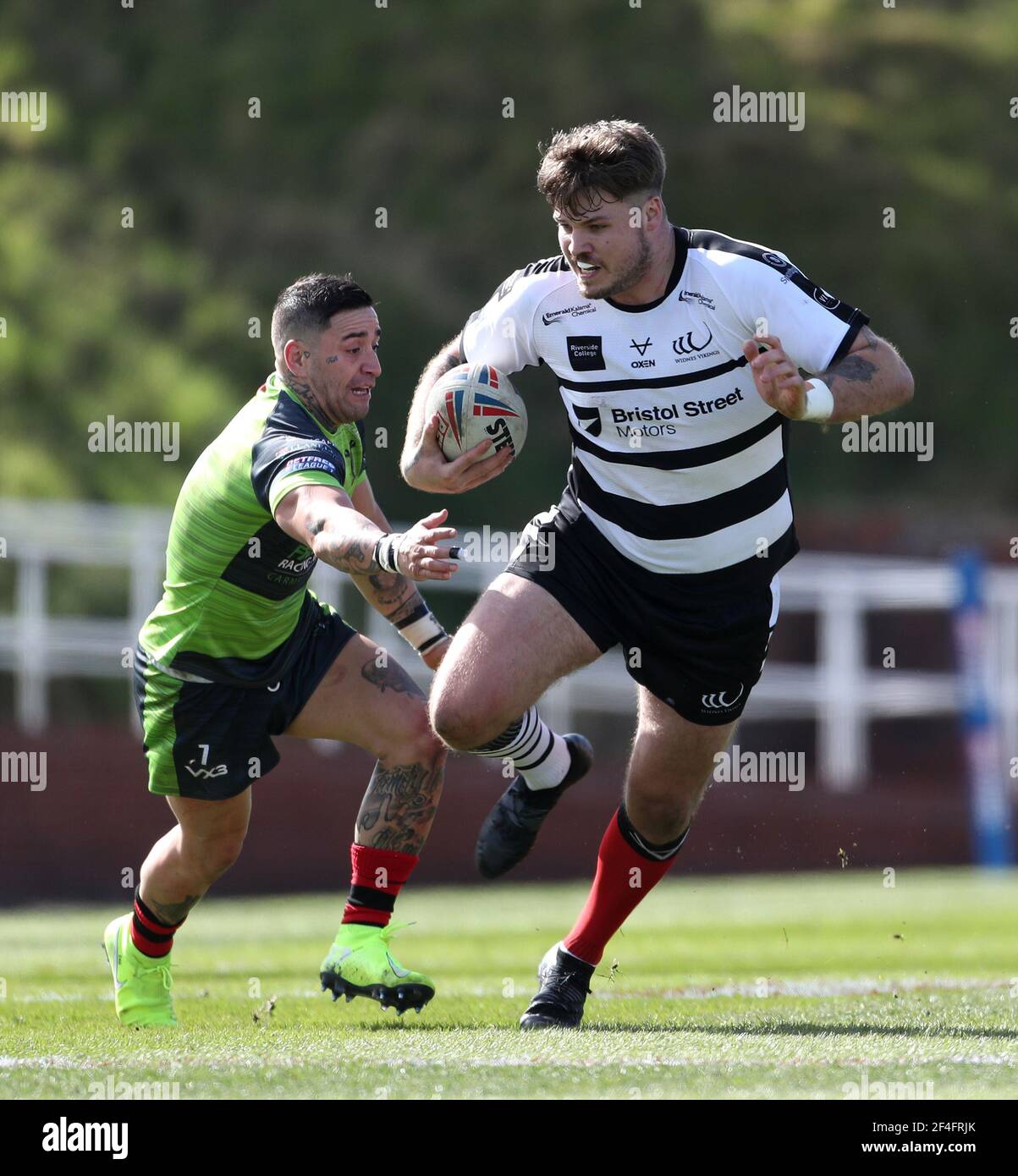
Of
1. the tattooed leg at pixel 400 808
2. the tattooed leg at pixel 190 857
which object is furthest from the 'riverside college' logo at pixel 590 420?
the tattooed leg at pixel 190 857

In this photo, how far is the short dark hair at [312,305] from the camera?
591cm

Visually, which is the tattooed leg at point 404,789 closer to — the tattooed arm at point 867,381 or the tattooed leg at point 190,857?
the tattooed leg at point 190,857

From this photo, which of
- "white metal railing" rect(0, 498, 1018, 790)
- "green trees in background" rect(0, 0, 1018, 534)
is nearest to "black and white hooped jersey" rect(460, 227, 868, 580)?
"white metal railing" rect(0, 498, 1018, 790)

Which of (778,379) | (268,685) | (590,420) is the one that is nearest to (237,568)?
(268,685)

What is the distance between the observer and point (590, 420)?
5.70m

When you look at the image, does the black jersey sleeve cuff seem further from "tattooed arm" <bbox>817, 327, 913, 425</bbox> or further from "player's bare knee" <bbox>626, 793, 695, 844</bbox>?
"player's bare knee" <bbox>626, 793, 695, 844</bbox>

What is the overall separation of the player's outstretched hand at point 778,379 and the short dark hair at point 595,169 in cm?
67

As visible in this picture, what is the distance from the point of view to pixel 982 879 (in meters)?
14.2

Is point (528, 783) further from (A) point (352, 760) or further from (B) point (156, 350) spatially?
(B) point (156, 350)

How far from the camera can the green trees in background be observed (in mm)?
24422

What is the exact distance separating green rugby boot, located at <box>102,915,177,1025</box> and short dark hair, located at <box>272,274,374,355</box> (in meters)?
1.94

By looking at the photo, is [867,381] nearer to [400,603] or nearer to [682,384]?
[682,384]

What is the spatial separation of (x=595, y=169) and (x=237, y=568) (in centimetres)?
162

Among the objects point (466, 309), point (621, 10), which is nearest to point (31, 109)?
point (466, 309)
